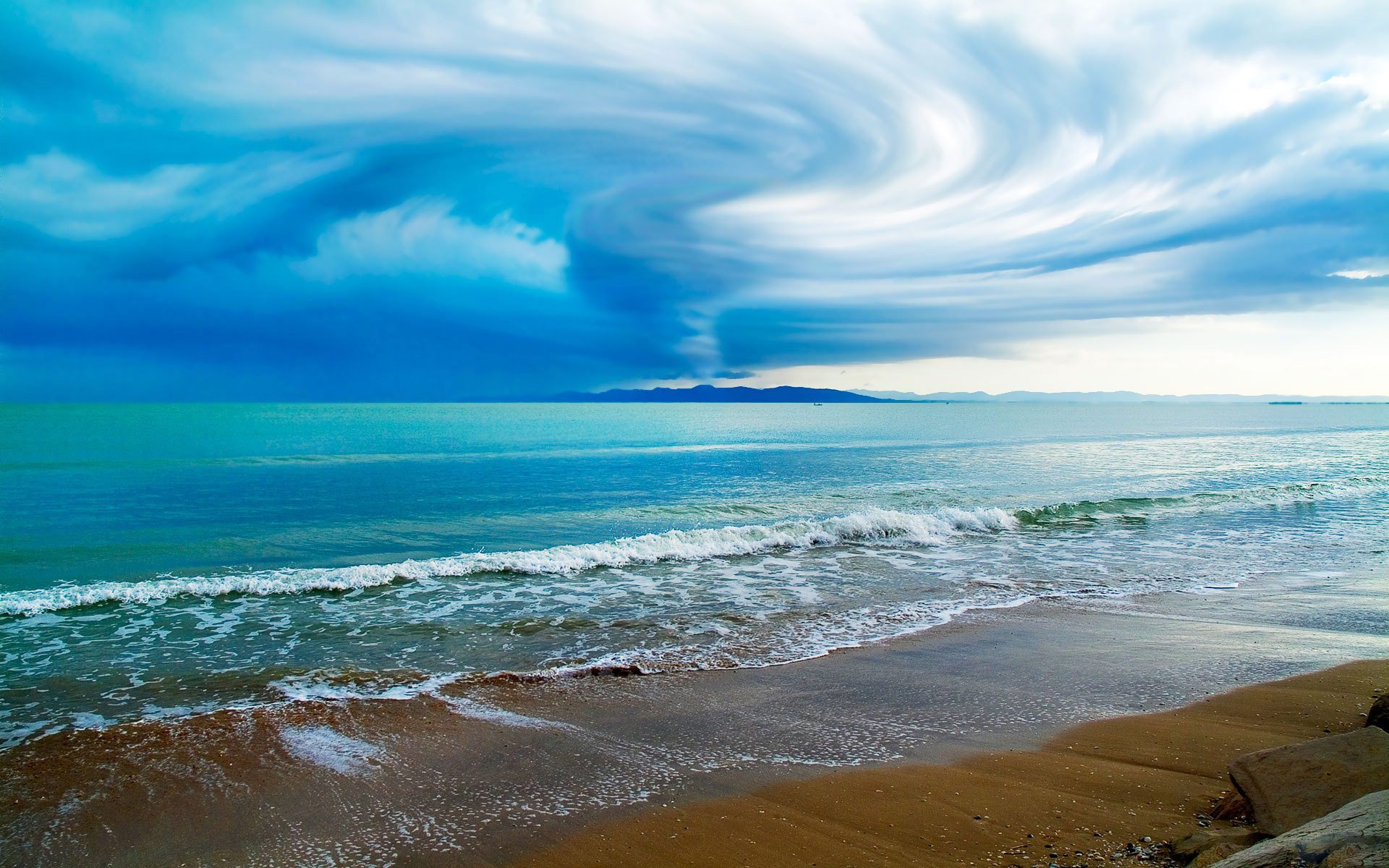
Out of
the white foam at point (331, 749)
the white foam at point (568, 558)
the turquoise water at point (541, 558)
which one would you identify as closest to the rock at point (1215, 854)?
the turquoise water at point (541, 558)

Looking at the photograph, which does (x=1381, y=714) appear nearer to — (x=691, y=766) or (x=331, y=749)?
(x=691, y=766)

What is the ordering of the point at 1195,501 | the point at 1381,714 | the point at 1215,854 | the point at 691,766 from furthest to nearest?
the point at 1195,501 → the point at 691,766 → the point at 1381,714 → the point at 1215,854

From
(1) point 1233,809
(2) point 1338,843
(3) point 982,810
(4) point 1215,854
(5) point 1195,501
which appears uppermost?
(2) point 1338,843

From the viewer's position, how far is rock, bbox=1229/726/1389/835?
4703 mm

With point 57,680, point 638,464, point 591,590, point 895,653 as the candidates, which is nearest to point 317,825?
point 57,680

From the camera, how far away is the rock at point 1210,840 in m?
4.72

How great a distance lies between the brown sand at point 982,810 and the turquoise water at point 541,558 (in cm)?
413

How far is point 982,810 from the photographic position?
19.1 ft

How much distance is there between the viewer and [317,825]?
19.5ft

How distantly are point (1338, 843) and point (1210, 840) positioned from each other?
64.4 inches

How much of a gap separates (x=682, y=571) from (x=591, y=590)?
2.73 metres

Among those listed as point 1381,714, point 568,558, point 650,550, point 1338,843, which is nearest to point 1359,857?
point 1338,843

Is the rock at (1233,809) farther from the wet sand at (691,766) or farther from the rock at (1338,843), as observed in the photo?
the rock at (1338,843)

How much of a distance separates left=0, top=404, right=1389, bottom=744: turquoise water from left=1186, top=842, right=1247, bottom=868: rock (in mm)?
6337
